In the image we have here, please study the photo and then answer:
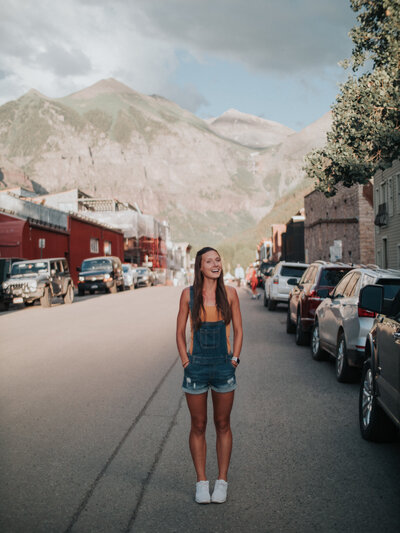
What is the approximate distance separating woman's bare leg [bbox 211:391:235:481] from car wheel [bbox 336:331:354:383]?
13.8ft

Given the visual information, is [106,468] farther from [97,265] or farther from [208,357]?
[97,265]

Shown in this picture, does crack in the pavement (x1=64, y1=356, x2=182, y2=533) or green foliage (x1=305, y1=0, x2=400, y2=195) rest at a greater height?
green foliage (x1=305, y1=0, x2=400, y2=195)

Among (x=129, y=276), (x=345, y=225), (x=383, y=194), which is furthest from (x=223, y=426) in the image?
(x=345, y=225)

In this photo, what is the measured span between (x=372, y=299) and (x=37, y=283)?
20.8 metres

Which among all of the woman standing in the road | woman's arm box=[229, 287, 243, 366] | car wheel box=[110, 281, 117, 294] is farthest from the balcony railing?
the woman standing in the road

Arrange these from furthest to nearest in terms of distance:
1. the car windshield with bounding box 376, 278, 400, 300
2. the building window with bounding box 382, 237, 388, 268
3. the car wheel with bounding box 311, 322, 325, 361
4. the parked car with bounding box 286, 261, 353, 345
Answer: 1. the building window with bounding box 382, 237, 388, 268
2. the parked car with bounding box 286, 261, 353, 345
3. the car wheel with bounding box 311, 322, 325, 361
4. the car windshield with bounding box 376, 278, 400, 300

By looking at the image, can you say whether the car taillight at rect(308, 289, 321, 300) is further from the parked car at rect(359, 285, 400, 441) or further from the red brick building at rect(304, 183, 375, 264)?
the red brick building at rect(304, 183, 375, 264)

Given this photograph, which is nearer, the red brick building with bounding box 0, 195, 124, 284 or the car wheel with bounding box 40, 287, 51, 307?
the car wheel with bounding box 40, 287, 51, 307

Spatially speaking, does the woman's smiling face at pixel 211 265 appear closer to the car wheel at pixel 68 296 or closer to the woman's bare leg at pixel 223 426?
the woman's bare leg at pixel 223 426

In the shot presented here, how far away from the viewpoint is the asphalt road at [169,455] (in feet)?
12.4

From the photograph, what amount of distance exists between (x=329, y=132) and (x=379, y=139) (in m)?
2.08

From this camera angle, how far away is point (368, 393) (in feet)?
18.2

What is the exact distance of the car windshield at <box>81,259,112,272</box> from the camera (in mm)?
36594

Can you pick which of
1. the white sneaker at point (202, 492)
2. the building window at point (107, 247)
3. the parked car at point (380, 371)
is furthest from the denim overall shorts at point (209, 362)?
the building window at point (107, 247)
